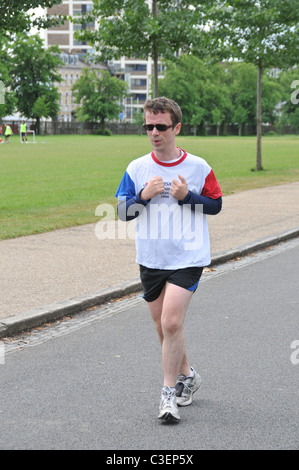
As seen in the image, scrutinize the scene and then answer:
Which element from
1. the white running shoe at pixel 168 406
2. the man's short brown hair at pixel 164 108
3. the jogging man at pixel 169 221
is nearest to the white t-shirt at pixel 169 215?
the jogging man at pixel 169 221

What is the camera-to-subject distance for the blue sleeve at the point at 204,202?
14.6 feet

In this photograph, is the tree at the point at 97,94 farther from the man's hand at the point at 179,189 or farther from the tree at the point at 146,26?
the man's hand at the point at 179,189

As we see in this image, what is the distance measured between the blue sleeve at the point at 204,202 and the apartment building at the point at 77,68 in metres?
133

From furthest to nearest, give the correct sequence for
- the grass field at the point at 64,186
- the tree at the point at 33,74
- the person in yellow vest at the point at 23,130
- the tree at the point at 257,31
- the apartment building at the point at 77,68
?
the apartment building at the point at 77,68 → the tree at the point at 33,74 → the person in yellow vest at the point at 23,130 → the tree at the point at 257,31 → the grass field at the point at 64,186

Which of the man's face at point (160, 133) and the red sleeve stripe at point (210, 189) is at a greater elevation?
the man's face at point (160, 133)

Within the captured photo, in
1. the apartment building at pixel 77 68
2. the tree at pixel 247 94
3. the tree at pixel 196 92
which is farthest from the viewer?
the apartment building at pixel 77 68

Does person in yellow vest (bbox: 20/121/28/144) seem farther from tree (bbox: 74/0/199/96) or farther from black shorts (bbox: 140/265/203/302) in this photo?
black shorts (bbox: 140/265/203/302)

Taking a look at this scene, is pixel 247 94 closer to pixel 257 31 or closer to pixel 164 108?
pixel 257 31

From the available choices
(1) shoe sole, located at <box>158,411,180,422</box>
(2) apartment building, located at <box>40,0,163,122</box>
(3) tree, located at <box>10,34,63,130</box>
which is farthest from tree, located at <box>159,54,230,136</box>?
(1) shoe sole, located at <box>158,411,180,422</box>

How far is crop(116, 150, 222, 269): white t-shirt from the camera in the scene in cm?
453

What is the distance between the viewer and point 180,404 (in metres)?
4.78

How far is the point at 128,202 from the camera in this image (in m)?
4.49
